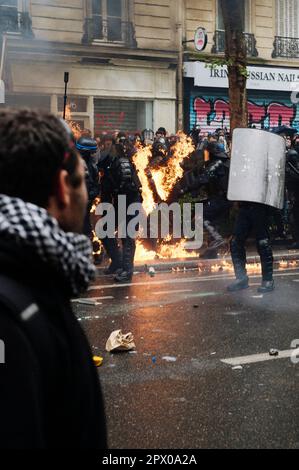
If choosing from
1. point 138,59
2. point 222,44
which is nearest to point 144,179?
point 138,59

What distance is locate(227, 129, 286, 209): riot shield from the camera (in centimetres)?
802

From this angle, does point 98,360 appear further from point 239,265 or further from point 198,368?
point 239,265

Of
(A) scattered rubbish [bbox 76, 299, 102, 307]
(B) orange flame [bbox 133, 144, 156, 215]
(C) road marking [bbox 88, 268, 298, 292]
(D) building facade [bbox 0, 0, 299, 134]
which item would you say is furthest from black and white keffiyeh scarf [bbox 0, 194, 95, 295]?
(D) building facade [bbox 0, 0, 299, 134]

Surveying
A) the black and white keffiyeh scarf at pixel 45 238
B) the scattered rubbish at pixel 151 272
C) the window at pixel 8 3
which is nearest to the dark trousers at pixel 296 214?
the scattered rubbish at pixel 151 272

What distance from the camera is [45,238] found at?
4.50 feet

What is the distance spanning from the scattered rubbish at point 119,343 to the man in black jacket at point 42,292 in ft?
12.4

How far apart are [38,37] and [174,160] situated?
32.8 ft

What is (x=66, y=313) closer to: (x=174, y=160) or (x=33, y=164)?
(x=33, y=164)

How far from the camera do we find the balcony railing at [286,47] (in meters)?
24.9

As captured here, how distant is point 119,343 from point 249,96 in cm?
2072

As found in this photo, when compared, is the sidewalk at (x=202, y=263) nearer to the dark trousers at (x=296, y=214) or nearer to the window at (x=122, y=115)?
the dark trousers at (x=296, y=214)

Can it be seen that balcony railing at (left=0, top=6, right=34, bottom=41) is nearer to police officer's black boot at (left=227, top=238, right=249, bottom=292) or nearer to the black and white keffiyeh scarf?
police officer's black boot at (left=227, top=238, right=249, bottom=292)

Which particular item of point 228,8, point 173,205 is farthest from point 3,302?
point 228,8

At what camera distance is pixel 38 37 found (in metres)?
19.8
